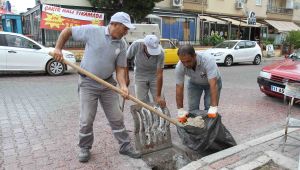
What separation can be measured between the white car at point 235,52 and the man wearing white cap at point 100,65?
12.6 m

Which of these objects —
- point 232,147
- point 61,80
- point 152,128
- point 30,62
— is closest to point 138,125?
point 152,128

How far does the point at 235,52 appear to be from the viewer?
56.1 ft

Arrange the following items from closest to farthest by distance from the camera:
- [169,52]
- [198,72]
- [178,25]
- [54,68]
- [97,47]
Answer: [97,47], [198,72], [54,68], [169,52], [178,25]

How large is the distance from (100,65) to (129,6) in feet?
43.6

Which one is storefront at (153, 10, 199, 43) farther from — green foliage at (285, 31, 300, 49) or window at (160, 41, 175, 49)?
green foliage at (285, 31, 300, 49)

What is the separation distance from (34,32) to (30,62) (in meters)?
8.12

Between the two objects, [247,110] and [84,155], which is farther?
[247,110]

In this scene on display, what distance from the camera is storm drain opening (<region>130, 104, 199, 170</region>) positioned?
414 cm

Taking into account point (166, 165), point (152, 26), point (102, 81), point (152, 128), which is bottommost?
point (166, 165)

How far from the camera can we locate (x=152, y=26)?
16047 millimetres

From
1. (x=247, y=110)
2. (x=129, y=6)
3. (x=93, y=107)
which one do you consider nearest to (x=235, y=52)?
(x=129, y=6)

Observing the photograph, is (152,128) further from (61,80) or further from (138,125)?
(61,80)

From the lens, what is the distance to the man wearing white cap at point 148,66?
4.54 metres

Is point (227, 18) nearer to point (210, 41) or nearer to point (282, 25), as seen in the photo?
point (210, 41)
